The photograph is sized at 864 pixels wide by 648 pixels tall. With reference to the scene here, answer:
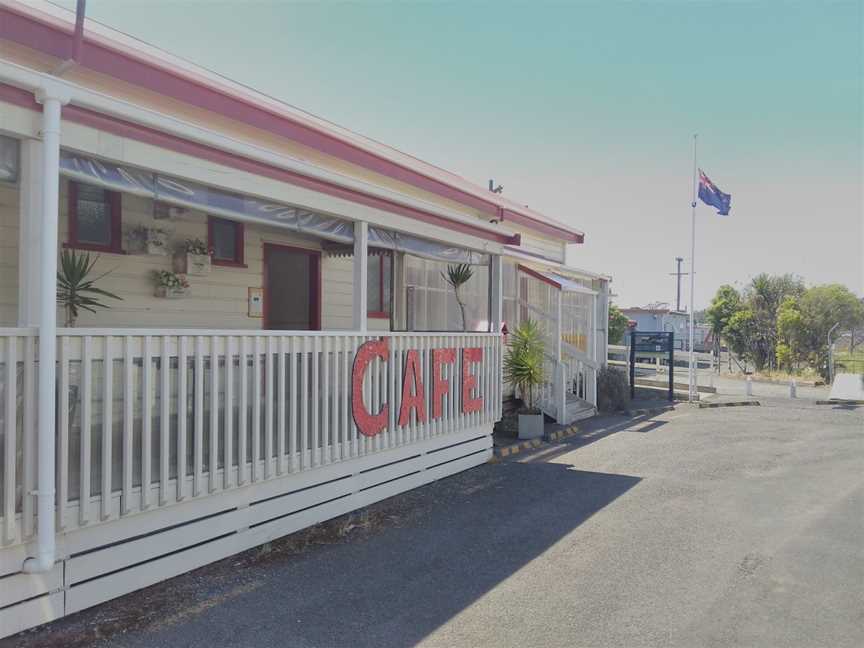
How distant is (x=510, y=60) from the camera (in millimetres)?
10398

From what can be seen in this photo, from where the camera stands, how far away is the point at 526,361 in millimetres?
10125

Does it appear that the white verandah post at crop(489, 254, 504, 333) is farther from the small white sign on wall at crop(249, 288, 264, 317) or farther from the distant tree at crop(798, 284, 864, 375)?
the distant tree at crop(798, 284, 864, 375)

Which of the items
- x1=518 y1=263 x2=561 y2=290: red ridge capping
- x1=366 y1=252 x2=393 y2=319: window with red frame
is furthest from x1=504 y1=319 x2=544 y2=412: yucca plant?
x1=366 y1=252 x2=393 y2=319: window with red frame

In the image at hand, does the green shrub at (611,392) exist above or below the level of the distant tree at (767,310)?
below

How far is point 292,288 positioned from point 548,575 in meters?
5.52

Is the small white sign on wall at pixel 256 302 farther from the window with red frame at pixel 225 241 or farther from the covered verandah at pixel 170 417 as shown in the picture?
the covered verandah at pixel 170 417

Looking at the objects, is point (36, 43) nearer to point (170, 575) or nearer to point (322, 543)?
point (170, 575)

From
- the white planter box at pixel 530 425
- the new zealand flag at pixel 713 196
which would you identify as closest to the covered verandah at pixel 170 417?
the white planter box at pixel 530 425

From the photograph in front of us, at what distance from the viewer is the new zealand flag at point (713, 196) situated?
16.4 meters

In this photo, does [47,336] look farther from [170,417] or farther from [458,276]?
[458,276]

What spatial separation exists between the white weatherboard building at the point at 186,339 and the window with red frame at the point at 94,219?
0.07 feet

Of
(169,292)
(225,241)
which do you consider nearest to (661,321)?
(225,241)

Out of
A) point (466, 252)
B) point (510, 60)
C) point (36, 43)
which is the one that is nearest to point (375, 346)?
point (466, 252)

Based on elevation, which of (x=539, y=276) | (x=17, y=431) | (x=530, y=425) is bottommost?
(x=530, y=425)
